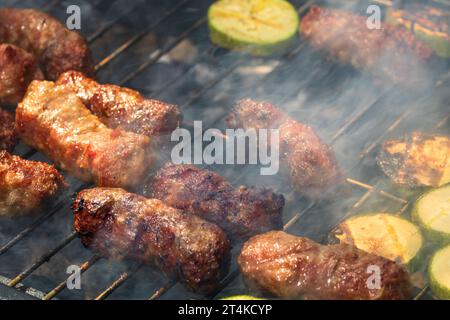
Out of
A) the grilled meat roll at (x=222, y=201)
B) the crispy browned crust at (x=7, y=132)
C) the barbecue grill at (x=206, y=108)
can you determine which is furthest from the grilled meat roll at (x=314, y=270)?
the crispy browned crust at (x=7, y=132)

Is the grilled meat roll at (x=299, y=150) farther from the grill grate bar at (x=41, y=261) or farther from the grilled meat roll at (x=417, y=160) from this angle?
the grill grate bar at (x=41, y=261)

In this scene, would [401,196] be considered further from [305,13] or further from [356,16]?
[305,13]

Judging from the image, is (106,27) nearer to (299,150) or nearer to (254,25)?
(254,25)

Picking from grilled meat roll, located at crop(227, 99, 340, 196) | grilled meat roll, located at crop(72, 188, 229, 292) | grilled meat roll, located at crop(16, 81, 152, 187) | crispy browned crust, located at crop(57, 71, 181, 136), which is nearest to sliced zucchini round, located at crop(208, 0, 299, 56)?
grilled meat roll, located at crop(227, 99, 340, 196)

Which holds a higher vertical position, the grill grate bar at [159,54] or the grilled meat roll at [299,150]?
the grill grate bar at [159,54]

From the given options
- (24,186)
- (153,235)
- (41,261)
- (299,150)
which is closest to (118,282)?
(153,235)
